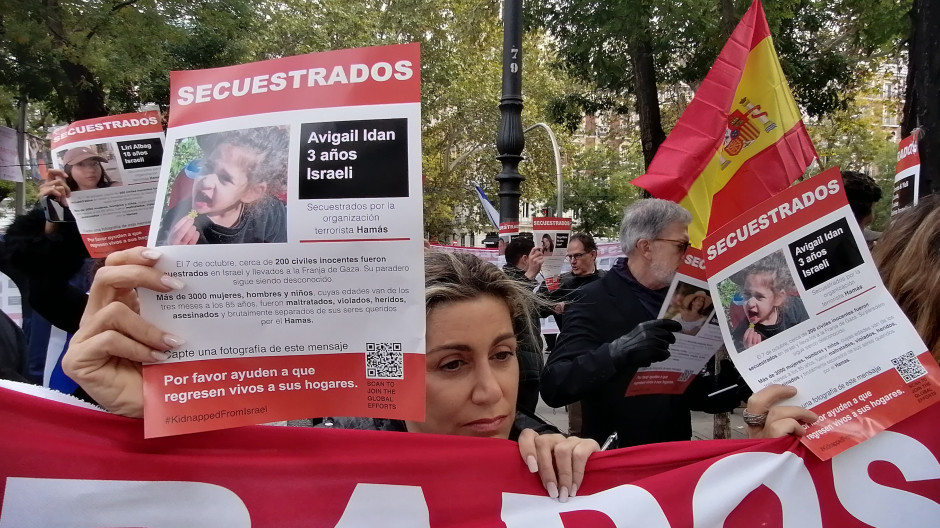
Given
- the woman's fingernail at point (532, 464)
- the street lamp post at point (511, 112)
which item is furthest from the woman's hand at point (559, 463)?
the street lamp post at point (511, 112)

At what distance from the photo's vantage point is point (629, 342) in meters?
2.65

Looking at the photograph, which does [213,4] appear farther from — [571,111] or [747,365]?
[747,365]

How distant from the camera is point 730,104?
3.20 meters

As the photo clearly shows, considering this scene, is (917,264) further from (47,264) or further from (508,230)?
(508,230)

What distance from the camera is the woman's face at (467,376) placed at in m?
1.75

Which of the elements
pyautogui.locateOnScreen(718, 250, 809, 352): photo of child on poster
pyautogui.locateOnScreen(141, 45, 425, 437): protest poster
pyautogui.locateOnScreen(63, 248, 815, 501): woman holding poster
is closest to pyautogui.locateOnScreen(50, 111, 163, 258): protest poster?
pyautogui.locateOnScreen(63, 248, 815, 501): woman holding poster

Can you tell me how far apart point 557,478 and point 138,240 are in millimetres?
1890

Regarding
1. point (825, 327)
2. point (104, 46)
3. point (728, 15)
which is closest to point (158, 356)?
point (825, 327)

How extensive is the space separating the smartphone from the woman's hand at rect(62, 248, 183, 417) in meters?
1.86

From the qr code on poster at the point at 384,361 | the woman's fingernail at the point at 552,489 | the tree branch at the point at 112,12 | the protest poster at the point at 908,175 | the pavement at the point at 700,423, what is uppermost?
the tree branch at the point at 112,12

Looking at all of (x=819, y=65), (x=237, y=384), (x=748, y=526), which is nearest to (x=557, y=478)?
(x=748, y=526)

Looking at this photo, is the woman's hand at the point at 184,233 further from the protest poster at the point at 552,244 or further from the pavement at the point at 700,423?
the pavement at the point at 700,423

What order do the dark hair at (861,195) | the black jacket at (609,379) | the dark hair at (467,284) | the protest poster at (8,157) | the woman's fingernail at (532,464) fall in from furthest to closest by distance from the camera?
the protest poster at (8,157) → the dark hair at (861,195) → the black jacket at (609,379) → the dark hair at (467,284) → the woman's fingernail at (532,464)

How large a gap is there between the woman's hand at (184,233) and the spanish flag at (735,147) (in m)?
2.34
